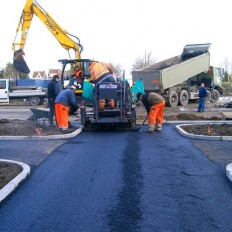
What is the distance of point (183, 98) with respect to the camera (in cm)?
2881

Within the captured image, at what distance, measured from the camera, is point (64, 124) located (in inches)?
555

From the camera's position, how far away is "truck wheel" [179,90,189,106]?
2852cm

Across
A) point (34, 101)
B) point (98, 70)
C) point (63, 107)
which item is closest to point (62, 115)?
point (63, 107)

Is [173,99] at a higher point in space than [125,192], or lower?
higher

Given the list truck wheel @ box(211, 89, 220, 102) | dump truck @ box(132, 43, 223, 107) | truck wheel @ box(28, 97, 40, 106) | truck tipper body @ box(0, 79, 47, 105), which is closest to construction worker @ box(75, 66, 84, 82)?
dump truck @ box(132, 43, 223, 107)

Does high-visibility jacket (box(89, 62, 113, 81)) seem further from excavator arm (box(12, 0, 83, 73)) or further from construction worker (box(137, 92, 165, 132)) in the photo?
excavator arm (box(12, 0, 83, 73))

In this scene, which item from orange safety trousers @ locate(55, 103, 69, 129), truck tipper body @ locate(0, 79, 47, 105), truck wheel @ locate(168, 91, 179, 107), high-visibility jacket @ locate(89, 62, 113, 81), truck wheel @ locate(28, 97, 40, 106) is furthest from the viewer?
truck wheel @ locate(28, 97, 40, 106)

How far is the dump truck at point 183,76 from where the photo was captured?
26172mm

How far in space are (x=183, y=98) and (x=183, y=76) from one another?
72.1 inches

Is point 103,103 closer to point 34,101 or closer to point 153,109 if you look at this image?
point 153,109

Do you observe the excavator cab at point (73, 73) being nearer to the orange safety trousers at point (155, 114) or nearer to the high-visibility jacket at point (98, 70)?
the high-visibility jacket at point (98, 70)

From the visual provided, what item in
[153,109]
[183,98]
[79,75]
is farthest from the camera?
[183,98]

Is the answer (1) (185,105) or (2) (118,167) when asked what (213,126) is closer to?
(2) (118,167)

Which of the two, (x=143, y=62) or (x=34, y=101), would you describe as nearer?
(x=34, y=101)
